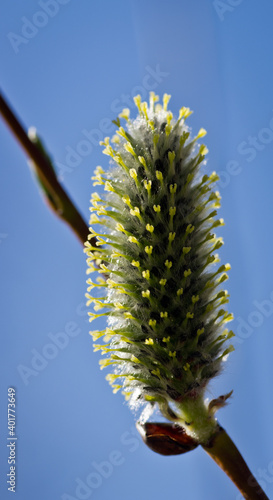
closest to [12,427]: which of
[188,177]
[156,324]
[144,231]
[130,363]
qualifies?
[130,363]

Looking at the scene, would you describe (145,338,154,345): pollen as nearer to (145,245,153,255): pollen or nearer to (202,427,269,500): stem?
(145,245,153,255): pollen

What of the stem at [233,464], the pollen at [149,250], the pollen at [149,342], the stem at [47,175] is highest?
the stem at [47,175]

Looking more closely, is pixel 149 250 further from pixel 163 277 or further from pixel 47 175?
pixel 47 175

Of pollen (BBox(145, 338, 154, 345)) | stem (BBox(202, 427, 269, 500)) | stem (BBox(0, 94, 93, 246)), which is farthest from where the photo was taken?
pollen (BBox(145, 338, 154, 345))

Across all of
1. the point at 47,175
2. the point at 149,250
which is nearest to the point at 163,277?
the point at 149,250

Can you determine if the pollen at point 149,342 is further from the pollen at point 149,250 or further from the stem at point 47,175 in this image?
the stem at point 47,175

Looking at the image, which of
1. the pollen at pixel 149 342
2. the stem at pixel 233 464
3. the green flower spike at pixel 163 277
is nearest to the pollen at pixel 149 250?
the green flower spike at pixel 163 277

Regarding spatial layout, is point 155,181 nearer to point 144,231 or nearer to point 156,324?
point 144,231

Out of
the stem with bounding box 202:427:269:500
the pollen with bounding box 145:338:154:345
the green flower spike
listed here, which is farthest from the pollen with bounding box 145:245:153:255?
the stem with bounding box 202:427:269:500
